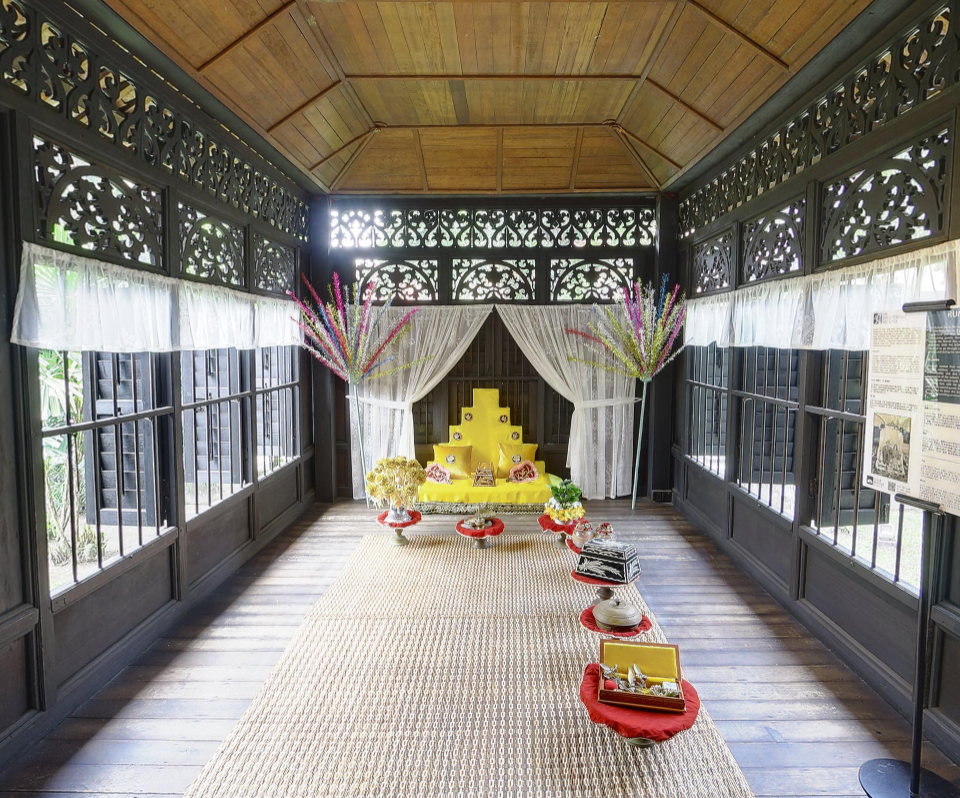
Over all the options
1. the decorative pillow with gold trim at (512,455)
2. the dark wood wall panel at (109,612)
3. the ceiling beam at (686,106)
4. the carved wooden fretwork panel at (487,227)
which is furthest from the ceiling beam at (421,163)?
the dark wood wall panel at (109,612)

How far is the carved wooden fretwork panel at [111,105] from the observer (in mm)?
2318

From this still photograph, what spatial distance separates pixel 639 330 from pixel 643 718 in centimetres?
414

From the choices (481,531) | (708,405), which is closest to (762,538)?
(708,405)

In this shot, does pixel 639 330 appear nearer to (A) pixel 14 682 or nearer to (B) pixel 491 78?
(B) pixel 491 78

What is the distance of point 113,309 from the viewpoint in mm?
2801

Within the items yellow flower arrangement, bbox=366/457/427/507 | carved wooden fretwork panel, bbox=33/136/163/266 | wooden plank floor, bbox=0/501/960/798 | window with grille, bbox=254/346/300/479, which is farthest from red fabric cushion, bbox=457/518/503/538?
carved wooden fretwork panel, bbox=33/136/163/266

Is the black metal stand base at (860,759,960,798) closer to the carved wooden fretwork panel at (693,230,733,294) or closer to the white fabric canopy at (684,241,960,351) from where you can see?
the white fabric canopy at (684,241,960,351)

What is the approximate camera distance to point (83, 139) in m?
2.63

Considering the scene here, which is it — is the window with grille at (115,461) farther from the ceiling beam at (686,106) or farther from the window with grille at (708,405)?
the window with grille at (708,405)

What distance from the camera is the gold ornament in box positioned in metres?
5.66

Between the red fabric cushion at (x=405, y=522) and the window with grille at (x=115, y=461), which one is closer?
the window with grille at (x=115, y=461)

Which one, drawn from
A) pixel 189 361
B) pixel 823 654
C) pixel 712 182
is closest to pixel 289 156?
pixel 189 361

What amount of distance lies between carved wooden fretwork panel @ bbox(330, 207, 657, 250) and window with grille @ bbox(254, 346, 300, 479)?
1513 millimetres

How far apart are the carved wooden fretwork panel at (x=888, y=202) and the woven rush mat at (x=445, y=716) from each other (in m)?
2.45
